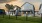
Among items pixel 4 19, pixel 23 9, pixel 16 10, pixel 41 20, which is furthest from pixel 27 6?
pixel 4 19

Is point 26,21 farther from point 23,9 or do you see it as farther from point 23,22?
point 23,9

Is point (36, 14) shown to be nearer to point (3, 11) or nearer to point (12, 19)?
point (12, 19)

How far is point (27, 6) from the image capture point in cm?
197

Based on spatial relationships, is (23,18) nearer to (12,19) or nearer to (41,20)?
(12,19)

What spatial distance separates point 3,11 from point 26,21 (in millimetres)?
480

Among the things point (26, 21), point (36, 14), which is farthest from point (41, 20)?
point (26, 21)

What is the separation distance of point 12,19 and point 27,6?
372 millimetres

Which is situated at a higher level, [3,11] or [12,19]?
[3,11]

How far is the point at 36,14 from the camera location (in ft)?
6.28

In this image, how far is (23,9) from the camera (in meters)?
1.98

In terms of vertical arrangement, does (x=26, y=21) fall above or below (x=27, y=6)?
below

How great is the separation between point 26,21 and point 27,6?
0.28 meters

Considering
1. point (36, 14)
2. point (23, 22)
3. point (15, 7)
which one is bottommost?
point (23, 22)

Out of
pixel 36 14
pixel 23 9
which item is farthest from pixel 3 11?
pixel 36 14
